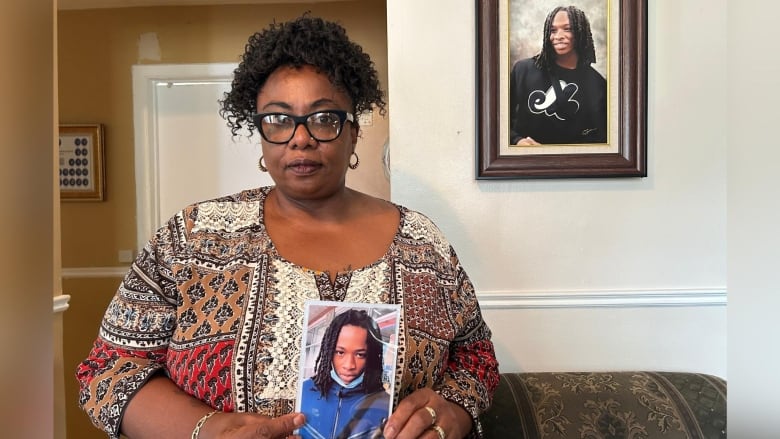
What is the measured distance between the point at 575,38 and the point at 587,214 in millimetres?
549

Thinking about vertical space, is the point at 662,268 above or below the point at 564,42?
below

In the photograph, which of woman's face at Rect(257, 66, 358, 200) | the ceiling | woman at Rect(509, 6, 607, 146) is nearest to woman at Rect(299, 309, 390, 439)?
woman's face at Rect(257, 66, 358, 200)

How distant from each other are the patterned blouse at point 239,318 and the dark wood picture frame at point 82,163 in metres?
2.37

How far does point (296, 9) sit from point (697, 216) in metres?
2.33

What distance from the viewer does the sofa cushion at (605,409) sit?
58.5 inches

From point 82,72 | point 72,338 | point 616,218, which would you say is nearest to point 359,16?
point 82,72

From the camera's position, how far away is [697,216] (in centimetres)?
183

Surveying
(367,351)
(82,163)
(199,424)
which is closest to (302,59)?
(367,351)

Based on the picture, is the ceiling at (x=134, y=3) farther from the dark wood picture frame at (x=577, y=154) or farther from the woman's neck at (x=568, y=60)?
the woman's neck at (x=568, y=60)

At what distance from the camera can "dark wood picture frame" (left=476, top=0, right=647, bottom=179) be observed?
1.75m

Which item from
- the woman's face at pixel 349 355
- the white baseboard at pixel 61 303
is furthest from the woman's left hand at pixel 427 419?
the white baseboard at pixel 61 303

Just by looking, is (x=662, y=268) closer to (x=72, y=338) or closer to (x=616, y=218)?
(x=616, y=218)

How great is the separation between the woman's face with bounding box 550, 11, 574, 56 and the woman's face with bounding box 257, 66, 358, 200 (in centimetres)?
87
